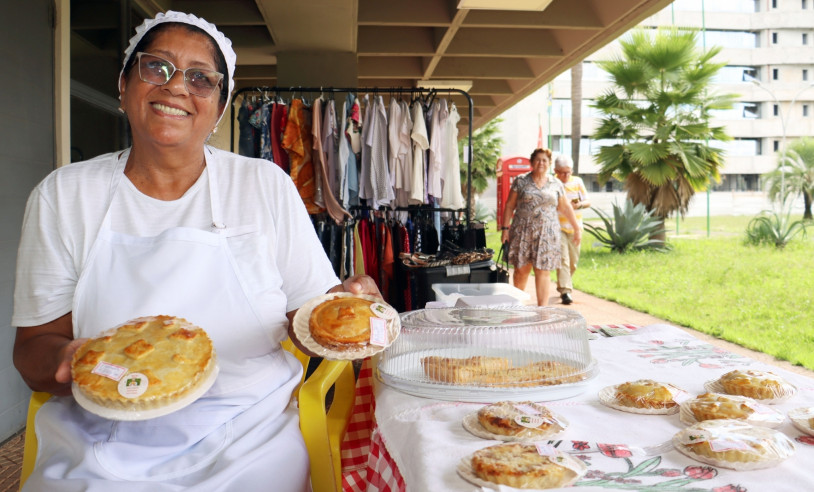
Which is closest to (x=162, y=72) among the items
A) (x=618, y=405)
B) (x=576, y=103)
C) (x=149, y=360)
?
(x=149, y=360)

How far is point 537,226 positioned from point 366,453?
16.9 feet

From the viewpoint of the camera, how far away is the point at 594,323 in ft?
22.8

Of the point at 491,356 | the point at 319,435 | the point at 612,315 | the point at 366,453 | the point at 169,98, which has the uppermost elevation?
the point at 169,98

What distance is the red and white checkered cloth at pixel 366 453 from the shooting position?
4.19ft

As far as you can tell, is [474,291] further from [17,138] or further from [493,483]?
[17,138]

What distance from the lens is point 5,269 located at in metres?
3.50

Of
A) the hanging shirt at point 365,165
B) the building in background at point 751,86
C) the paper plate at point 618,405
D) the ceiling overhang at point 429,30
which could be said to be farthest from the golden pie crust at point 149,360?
the building in background at point 751,86

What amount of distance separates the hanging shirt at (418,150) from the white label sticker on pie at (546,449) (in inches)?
175

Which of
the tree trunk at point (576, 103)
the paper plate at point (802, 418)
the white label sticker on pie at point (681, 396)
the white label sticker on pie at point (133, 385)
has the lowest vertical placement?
the white label sticker on pie at point (681, 396)

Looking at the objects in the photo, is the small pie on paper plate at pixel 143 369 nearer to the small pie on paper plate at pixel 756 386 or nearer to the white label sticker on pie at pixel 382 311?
the white label sticker on pie at pixel 382 311

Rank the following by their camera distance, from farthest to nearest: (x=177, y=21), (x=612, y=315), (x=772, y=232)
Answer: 1. (x=772, y=232)
2. (x=612, y=315)
3. (x=177, y=21)

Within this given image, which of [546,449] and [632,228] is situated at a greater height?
[632,228]

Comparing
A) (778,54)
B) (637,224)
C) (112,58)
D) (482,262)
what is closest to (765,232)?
(637,224)

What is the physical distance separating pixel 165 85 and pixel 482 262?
126 inches
